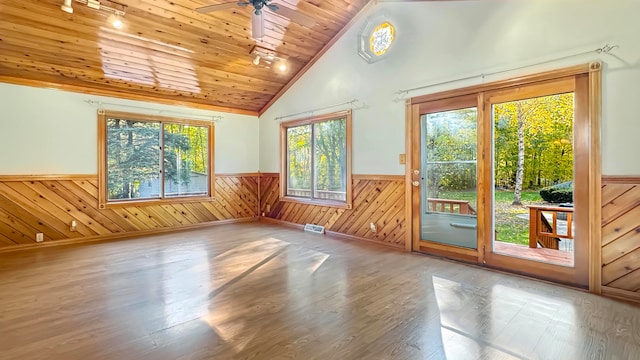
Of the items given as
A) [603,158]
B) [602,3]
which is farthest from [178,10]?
[603,158]

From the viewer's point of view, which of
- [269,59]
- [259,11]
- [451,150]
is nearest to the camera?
[259,11]

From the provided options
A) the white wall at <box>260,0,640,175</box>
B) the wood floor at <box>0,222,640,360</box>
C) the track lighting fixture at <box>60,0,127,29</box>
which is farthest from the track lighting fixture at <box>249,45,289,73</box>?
the wood floor at <box>0,222,640,360</box>

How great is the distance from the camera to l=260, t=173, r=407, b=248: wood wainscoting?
187 inches

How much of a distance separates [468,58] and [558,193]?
201cm

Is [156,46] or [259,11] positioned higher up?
[156,46]

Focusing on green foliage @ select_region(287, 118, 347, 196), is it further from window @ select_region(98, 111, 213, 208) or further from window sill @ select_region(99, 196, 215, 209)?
window sill @ select_region(99, 196, 215, 209)

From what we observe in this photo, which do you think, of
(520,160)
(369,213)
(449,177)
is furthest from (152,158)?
(520,160)

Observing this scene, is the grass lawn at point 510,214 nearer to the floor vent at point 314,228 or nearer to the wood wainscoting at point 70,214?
the floor vent at point 314,228

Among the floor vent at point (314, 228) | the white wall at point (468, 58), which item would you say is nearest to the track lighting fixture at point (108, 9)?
the white wall at point (468, 58)

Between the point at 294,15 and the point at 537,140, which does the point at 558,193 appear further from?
the point at 294,15

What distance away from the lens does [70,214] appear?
5.16 meters

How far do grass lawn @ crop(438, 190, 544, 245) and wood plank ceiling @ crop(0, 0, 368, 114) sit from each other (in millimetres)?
3367

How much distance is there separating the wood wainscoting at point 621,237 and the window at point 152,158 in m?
6.20

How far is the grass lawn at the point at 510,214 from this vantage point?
4168mm
